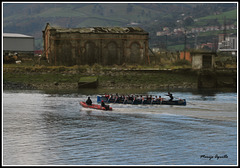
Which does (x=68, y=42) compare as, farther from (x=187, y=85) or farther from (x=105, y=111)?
(x=105, y=111)

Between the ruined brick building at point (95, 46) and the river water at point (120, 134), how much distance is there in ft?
111

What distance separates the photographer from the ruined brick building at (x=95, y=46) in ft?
319

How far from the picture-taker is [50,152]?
1416 inches

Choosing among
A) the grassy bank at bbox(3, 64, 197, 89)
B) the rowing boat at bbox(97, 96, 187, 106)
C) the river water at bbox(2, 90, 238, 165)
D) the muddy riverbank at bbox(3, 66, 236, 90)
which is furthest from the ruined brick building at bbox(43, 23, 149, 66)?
the rowing boat at bbox(97, 96, 187, 106)

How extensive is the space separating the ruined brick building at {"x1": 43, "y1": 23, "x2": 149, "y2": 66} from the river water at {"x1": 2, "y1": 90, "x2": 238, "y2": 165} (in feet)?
111

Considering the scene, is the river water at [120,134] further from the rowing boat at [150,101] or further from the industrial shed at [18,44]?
the industrial shed at [18,44]

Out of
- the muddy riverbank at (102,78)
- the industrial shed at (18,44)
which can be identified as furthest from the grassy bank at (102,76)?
the industrial shed at (18,44)

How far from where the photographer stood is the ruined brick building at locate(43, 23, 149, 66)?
3824 inches

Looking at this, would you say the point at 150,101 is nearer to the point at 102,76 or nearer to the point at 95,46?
the point at 102,76

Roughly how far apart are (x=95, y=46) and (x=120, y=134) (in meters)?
57.1

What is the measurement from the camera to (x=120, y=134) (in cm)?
4241

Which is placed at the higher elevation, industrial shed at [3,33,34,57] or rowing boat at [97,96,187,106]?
industrial shed at [3,33,34,57]

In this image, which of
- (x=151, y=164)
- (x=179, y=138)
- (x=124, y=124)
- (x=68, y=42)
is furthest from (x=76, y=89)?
(x=151, y=164)

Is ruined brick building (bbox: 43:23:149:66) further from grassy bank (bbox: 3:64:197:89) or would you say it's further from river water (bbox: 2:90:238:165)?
river water (bbox: 2:90:238:165)
